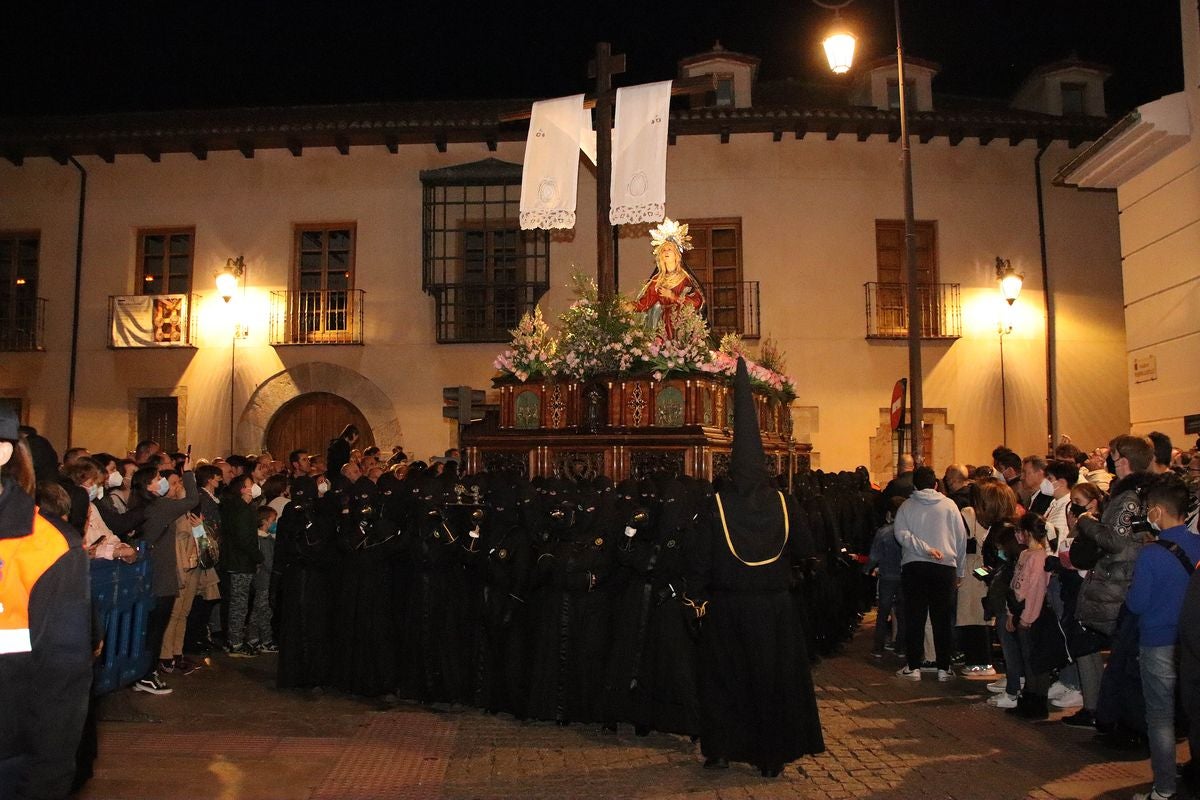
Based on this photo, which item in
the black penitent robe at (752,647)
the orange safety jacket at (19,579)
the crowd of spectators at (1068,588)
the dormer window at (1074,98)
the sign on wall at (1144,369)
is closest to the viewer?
the orange safety jacket at (19,579)

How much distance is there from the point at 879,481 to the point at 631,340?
39.7 feet

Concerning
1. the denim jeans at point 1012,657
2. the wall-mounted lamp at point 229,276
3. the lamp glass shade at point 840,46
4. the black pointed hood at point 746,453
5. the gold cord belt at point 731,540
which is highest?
the lamp glass shade at point 840,46

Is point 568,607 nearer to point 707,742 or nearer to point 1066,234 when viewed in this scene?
point 707,742

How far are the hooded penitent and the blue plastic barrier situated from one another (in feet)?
14.0

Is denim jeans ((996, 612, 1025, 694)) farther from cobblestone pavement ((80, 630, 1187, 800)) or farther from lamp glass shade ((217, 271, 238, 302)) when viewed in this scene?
lamp glass shade ((217, 271, 238, 302))

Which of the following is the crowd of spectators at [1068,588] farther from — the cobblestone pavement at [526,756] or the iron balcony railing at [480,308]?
the iron balcony railing at [480,308]

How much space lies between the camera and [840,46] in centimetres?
1301

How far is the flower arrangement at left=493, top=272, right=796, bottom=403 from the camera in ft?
34.1

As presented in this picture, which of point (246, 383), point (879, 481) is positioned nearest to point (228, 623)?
point (246, 383)

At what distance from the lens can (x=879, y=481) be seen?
2111 cm

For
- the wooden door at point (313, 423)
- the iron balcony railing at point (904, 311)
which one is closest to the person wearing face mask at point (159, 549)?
the wooden door at point (313, 423)

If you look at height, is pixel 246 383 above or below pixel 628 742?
above

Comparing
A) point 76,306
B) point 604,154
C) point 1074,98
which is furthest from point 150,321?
point 1074,98

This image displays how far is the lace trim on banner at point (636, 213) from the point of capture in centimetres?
1132
